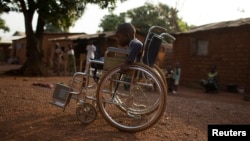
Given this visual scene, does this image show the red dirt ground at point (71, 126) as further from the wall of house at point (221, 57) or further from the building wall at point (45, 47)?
the building wall at point (45, 47)

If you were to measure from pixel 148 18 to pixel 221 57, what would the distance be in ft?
78.4

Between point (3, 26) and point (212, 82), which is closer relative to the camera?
point (212, 82)

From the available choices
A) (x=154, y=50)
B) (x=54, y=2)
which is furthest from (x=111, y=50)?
(x=54, y=2)

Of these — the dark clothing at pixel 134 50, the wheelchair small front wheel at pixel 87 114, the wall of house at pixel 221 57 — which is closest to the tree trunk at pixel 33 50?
the wall of house at pixel 221 57

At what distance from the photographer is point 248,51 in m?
11.5

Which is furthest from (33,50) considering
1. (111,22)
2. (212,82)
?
(111,22)

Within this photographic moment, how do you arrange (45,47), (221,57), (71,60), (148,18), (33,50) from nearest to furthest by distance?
1. (221,57)
2. (33,50)
3. (71,60)
4. (45,47)
5. (148,18)

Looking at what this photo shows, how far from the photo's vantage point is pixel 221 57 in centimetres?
1260

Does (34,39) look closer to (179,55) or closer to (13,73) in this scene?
(13,73)

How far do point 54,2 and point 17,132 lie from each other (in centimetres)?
1067

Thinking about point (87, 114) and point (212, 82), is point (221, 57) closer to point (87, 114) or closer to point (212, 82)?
point (212, 82)

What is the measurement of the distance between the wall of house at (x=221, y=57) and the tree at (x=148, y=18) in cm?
1572

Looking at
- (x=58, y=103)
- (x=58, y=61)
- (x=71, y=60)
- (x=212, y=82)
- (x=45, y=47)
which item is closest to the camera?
(x=58, y=103)

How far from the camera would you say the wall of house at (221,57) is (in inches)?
457
